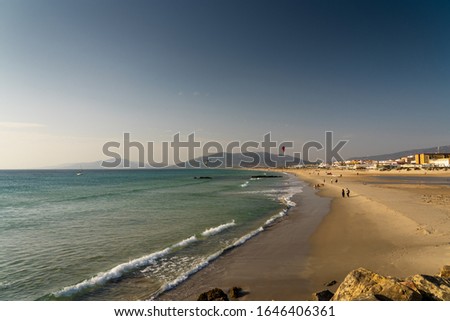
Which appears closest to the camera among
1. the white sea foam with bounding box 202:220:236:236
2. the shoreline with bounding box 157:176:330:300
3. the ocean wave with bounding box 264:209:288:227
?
the shoreline with bounding box 157:176:330:300

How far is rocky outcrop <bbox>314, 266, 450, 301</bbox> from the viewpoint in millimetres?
5043

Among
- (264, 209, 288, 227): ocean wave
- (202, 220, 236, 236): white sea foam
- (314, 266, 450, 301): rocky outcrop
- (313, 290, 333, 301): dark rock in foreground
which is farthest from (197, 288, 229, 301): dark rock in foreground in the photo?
(264, 209, 288, 227): ocean wave

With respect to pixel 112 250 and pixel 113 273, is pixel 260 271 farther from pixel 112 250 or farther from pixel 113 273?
pixel 112 250

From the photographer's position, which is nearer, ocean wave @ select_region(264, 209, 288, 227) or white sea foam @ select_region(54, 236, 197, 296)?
white sea foam @ select_region(54, 236, 197, 296)

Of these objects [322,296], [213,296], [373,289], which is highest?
[373,289]

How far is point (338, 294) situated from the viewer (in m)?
5.72

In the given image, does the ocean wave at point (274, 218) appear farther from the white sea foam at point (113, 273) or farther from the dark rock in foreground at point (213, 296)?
the dark rock in foreground at point (213, 296)

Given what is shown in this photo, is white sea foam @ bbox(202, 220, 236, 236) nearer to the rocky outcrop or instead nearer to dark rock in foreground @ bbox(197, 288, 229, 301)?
dark rock in foreground @ bbox(197, 288, 229, 301)

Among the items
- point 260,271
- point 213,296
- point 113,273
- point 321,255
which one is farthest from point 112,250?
point 321,255

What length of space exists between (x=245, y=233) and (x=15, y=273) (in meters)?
10.1

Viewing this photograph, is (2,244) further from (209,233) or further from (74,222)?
(209,233)

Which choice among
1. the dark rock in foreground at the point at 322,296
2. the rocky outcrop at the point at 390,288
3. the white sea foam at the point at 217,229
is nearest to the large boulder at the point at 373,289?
the rocky outcrop at the point at 390,288

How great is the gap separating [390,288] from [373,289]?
0.29 meters

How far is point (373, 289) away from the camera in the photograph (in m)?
5.28
